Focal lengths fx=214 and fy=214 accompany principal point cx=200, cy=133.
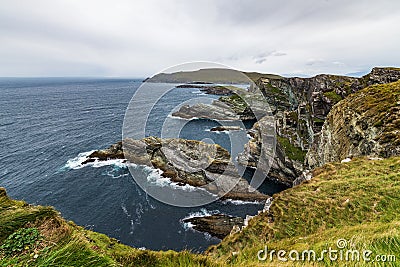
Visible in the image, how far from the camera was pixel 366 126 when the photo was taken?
2655 cm

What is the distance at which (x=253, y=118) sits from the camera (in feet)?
399

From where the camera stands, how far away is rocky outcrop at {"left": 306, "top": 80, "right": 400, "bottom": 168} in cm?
2264

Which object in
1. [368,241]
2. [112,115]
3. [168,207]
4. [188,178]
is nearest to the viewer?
[368,241]

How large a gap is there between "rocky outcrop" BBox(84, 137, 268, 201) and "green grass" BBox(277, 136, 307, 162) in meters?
13.7

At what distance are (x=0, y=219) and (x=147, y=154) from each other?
5384cm

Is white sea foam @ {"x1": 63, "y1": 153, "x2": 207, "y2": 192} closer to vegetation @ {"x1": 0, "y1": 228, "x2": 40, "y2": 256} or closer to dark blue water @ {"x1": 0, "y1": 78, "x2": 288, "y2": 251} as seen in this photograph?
dark blue water @ {"x1": 0, "y1": 78, "x2": 288, "y2": 251}

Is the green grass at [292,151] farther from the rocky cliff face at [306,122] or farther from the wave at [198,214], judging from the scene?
the wave at [198,214]

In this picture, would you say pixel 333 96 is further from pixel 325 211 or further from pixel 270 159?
pixel 325 211

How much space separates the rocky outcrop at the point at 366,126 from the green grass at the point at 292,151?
14946mm

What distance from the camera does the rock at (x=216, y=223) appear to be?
118ft

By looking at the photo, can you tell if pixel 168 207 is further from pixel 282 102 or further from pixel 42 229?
pixel 282 102

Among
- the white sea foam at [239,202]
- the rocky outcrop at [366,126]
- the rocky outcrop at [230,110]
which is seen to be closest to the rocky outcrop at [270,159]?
the white sea foam at [239,202]

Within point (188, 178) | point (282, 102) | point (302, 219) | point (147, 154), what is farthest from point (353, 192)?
point (282, 102)

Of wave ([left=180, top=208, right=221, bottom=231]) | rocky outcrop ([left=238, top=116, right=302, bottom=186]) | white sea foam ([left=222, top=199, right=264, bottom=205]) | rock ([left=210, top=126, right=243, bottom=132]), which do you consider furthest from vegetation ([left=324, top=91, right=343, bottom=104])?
rock ([left=210, top=126, right=243, bottom=132])
